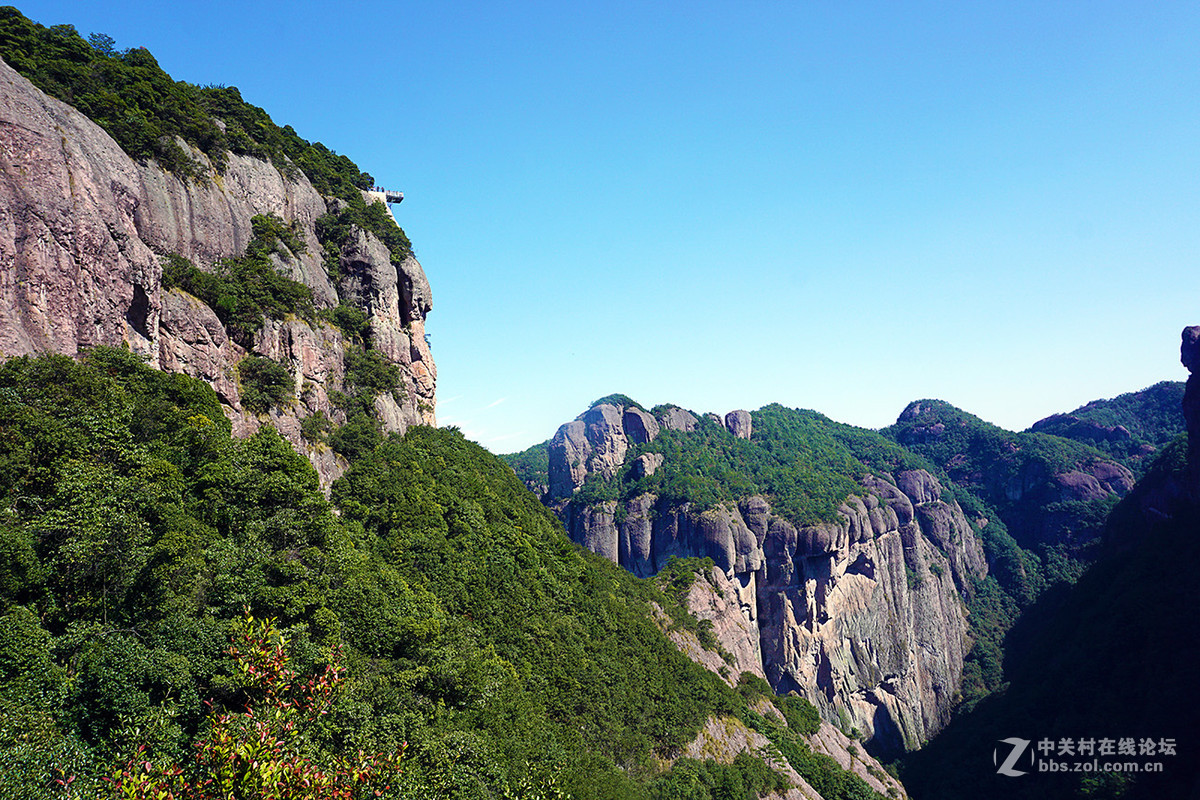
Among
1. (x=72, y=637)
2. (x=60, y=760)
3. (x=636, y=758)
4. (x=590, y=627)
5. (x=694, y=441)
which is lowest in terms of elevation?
(x=636, y=758)

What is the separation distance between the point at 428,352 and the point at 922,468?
110 meters

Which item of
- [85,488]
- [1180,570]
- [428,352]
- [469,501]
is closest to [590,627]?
[469,501]

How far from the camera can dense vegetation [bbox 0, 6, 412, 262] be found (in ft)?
84.1

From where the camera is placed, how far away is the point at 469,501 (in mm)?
37375

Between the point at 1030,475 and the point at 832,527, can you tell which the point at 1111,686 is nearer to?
the point at 832,527

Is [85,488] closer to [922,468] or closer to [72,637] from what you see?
[72,637]

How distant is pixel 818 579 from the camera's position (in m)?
82.8

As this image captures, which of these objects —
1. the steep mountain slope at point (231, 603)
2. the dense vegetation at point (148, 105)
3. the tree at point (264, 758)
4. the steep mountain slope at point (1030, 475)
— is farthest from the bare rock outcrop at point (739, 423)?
the tree at point (264, 758)

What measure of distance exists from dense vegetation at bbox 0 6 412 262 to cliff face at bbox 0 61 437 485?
106 centimetres

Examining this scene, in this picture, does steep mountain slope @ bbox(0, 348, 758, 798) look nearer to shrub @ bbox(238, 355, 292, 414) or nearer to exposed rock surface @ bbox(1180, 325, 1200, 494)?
shrub @ bbox(238, 355, 292, 414)

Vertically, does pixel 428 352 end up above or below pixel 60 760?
above

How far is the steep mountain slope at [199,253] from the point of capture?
19.5 meters

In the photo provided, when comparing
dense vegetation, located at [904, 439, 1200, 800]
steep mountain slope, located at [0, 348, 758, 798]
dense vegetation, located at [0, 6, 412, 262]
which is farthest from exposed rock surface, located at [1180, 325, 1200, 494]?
dense vegetation, located at [0, 6, 412, 262]

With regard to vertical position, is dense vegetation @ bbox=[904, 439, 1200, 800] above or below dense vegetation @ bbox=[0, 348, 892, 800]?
below
